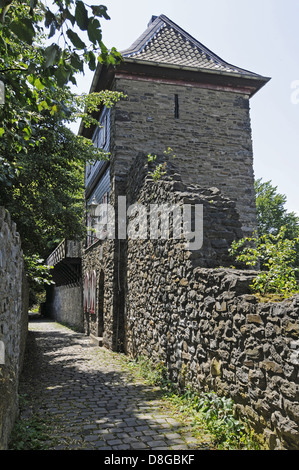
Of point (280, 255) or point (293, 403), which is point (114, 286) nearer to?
point (280, 255)

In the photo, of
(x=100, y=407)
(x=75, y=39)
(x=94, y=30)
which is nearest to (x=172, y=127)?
(x=100, y=407)

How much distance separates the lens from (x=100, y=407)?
4.97 meters

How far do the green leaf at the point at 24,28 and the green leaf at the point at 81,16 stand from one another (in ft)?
1.14

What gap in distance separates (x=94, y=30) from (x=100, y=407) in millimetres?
4501

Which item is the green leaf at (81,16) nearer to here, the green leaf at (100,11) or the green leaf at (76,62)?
the green leaf at (100,11)

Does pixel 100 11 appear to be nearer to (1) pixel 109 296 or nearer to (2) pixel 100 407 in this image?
(2) pixel 100 407

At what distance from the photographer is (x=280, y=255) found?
372 cm

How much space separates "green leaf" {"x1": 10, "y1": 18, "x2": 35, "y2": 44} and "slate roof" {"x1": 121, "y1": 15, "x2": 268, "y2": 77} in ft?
26.7

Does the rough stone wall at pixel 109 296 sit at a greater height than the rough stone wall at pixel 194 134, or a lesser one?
lesser

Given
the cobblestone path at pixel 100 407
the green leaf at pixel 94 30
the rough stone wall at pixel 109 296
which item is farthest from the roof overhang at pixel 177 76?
the green leaf at pixel 94 30

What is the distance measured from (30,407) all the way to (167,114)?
836 centimetres

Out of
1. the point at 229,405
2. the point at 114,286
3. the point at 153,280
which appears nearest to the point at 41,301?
the point at 114,286

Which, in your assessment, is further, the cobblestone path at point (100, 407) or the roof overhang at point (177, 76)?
the roof overhang at point (177, 76)

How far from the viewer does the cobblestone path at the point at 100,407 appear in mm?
3756
